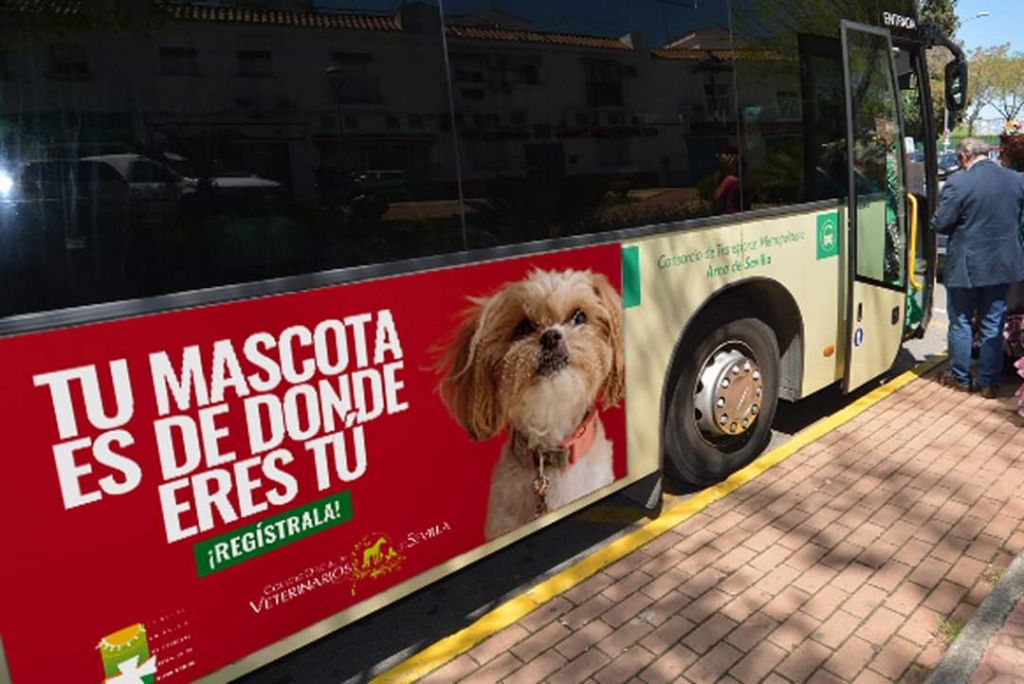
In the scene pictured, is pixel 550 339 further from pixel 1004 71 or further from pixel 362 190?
pixel 1004 71

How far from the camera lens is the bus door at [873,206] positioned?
512 centimetres

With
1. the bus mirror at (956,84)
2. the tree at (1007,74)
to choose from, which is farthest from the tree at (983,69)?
the bus mirror at (956,84)

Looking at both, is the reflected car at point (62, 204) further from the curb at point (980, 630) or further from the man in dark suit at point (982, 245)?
the man in dark suit at point (982, 245)

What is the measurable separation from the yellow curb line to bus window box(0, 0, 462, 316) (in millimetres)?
1760

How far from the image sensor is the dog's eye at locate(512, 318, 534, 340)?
3291mm

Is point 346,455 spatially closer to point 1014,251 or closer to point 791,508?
point 791,508

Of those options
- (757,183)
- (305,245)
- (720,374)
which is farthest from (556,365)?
(757,183)

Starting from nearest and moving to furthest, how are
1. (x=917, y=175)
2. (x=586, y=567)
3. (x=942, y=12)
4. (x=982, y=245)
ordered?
(x=586, y=567), (x=982, y=245), (x=917, y=175), (x=942, y=12)

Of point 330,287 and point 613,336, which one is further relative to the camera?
point 613,336

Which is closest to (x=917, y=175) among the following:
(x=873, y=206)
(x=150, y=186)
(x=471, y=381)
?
(x=873, y=206)

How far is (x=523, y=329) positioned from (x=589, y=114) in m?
1.02

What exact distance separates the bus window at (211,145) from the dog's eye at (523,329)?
567 mm

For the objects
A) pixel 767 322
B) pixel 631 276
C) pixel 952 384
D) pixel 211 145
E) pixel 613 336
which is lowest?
pixel 952 384

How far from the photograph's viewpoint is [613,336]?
3689 millimetres
